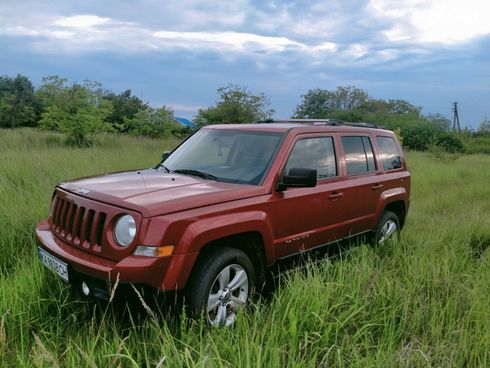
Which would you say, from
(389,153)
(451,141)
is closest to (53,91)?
(389,153)

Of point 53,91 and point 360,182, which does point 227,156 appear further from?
point 53,91

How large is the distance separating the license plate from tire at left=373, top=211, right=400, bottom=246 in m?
3.61

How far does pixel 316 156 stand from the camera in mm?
4598

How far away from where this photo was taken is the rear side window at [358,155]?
5.02m

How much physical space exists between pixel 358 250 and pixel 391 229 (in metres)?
1.33

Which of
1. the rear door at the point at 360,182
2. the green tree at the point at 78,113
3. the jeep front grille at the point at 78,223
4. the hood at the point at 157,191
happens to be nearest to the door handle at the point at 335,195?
the rear door at the point at 360,182

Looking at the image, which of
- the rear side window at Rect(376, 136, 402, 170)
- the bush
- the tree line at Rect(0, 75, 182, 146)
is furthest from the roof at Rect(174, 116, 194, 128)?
the bush

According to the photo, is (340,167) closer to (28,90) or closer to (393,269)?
(393,269)

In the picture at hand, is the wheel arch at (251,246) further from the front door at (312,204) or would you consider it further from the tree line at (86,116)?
the tree line at (86,116)

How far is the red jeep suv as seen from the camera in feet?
10.0

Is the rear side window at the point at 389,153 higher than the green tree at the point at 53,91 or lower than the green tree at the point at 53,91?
lower

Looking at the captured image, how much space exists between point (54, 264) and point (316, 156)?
2667 mm

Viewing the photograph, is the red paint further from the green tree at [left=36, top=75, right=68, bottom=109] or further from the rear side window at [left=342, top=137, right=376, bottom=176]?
the green tree at [left=36, top=75, right=68, bottom=109]

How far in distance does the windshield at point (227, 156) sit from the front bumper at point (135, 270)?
46.0 inches
